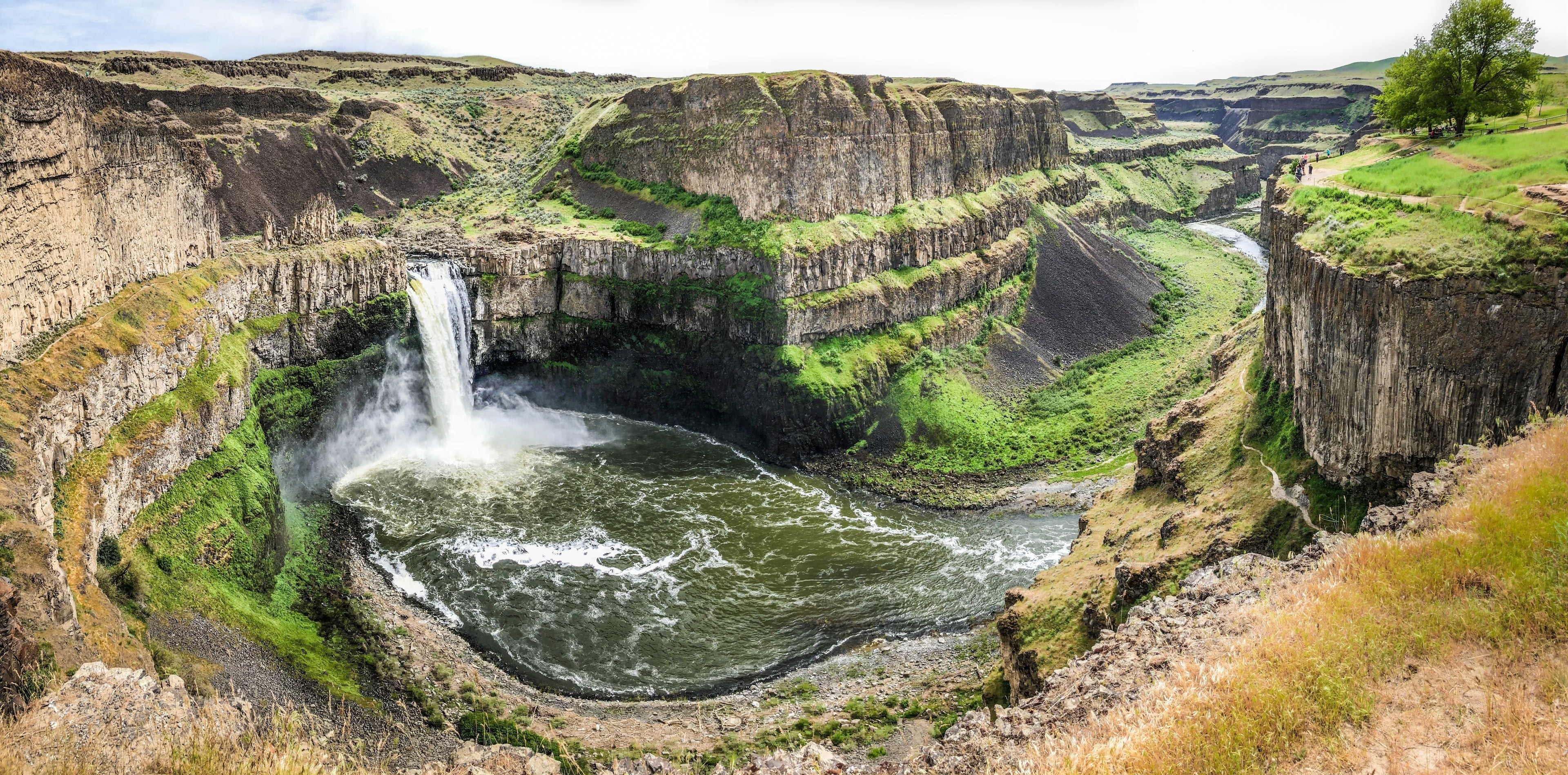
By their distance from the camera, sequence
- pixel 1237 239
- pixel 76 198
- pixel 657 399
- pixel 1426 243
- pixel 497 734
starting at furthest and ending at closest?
pixel 1237 239 < pixel 657 399 < pixel 76 198 < pixel 497 734 < pixel 1426 243

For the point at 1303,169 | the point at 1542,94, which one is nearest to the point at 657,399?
the point at 1303,169

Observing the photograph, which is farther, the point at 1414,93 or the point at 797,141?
the point at 797,141

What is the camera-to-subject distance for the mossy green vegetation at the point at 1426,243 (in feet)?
63.3

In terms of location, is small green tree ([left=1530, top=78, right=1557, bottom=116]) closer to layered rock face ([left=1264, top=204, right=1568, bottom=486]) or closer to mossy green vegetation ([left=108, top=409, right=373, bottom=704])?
layered rock face ([left=1264, top=204, right=1568, bottom=486])

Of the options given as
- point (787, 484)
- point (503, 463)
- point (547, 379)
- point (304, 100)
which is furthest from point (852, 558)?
point (304, 100)

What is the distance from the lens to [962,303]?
63500mm

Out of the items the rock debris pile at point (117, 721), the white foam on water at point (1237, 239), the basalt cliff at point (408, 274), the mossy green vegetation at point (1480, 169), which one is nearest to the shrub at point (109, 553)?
the basalt cliff at point (408, 274)

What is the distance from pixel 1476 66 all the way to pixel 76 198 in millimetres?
50216

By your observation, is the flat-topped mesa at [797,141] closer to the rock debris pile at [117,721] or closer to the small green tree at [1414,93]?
the small green tree at [1414,93]

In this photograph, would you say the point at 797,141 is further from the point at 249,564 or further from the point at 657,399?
the point at 249,564

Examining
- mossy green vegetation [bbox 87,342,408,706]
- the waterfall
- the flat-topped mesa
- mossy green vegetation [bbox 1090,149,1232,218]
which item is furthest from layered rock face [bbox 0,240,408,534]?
mossy green vegetation [bbox 1090,149,1232,218]

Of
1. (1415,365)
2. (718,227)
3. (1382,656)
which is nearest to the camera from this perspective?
(1382,656)

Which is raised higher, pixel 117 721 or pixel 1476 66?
pixel 1476 66

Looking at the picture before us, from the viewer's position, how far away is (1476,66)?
117 ft
